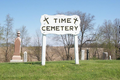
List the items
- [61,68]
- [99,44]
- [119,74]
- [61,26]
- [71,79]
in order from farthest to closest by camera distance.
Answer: [99,44] → [61,26] → [61,68] → [119,74] → [71,79]

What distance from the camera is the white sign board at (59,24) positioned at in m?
7.96

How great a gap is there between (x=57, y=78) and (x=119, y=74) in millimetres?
3132

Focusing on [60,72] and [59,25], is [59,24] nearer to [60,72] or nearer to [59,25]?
[59,25]

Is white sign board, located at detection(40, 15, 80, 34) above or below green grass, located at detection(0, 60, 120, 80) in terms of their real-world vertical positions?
above

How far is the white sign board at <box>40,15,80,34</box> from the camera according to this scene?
796 centimetres

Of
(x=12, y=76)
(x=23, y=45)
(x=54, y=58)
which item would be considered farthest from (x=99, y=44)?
→ (x=12, y=76)

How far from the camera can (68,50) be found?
109 ft

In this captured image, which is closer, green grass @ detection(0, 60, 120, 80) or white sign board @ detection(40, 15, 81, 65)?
green grass @ detection(0, 60, 120, 80)

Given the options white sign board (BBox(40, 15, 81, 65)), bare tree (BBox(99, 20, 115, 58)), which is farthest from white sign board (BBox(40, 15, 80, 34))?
bare tree (BBox(99, 20, 115, 58))

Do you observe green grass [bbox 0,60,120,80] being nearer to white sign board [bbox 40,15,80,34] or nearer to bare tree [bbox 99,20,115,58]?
white sign board [bbox 40,15,80,34]

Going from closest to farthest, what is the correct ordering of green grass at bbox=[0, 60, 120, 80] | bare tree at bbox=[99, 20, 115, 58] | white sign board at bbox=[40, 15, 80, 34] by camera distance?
1. green grass at bbox=[0, 60, 120, 80]
2. white sign board at bbox=[40, 15, 80, 34]
3. bare tree at bbox=[99, 20, 115, 58]

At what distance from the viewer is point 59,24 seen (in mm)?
7996

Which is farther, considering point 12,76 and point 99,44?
point 99,44

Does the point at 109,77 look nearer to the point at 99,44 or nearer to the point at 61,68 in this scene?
the point at 61,68
